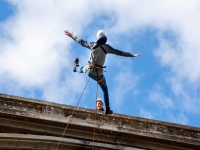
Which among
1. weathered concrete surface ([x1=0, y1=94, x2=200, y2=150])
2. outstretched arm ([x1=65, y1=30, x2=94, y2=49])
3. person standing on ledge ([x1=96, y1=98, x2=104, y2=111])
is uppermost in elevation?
outstretched arm ([x1=65, y1=30, x2=94, y2=49])

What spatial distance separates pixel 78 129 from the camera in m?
11.5

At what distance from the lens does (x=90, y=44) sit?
11.3 m

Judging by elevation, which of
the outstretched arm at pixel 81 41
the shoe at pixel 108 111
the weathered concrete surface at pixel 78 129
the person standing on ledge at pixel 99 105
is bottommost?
the weathered concrete surface at pixel 78 129

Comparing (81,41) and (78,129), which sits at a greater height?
(81,41)

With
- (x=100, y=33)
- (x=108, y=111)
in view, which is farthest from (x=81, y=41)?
(x=108, y=111)

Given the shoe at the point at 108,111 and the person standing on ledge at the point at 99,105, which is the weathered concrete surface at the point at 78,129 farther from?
the person standing on ledge at the point at 99,105

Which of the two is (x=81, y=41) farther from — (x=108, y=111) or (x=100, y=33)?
(x=108, y=111)

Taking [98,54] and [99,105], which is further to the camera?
[99,105]

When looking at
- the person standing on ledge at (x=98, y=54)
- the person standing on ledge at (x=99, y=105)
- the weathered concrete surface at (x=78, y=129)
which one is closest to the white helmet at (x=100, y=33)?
the person standing on ledge at (x=98, y=54)

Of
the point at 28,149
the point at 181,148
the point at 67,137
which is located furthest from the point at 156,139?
the point at 28,149

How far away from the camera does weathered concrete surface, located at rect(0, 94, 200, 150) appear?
11078 mm

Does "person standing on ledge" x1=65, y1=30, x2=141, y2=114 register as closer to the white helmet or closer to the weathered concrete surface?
the white helmet

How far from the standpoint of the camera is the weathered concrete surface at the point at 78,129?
36.3 feet

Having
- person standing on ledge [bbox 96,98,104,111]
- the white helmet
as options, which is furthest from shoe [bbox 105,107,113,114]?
the white helmet
